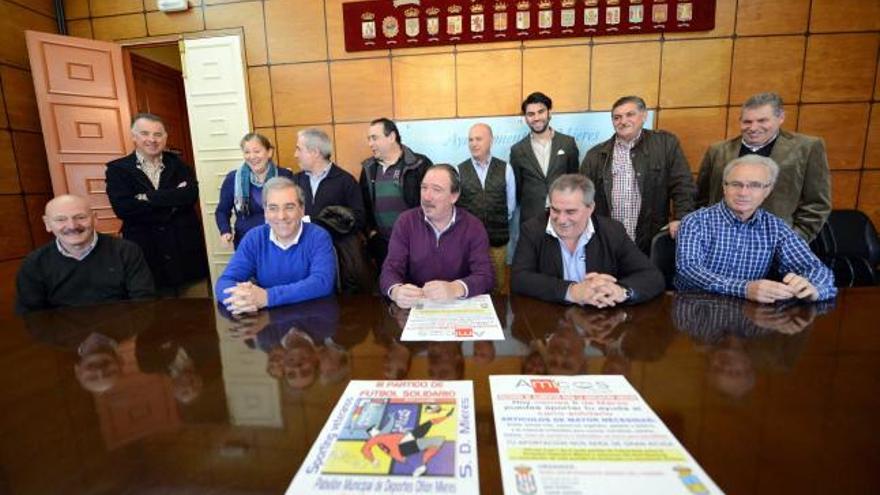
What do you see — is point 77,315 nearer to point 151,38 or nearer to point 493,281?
point 493,281

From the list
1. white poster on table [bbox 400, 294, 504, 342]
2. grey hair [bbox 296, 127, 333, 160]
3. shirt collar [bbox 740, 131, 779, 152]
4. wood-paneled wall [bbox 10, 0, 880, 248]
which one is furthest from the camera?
wood-paneled wall [bbox 10, 0, 880, 248]

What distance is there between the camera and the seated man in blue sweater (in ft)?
5.78

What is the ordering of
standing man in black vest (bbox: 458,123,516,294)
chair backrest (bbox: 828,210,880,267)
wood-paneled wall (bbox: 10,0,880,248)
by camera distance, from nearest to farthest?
chair backrest (bbox: 828,210,880,267) → standing man in black vest (bbox: 458,123,516,294) → wood-paneled wall (bbox: 10,0,880,248)

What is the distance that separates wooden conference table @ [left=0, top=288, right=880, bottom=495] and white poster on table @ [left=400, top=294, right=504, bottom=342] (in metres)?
0.05

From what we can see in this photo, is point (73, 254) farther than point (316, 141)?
No

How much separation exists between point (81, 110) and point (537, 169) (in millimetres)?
3873

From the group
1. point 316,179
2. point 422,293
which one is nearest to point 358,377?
point 422,293

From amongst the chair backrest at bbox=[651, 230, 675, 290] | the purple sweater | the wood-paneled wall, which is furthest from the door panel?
the chair backrest at bbox=[651, 230, 675, 290]

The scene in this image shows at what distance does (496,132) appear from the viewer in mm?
3775

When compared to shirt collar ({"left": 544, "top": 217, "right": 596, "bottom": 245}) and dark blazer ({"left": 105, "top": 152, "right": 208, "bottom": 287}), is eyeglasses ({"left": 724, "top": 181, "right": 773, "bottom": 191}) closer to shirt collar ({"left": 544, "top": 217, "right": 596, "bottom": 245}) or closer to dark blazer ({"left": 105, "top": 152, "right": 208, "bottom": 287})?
shirt collar ({"left": 544, "top": 217, "right": 596, "bottom": 245})

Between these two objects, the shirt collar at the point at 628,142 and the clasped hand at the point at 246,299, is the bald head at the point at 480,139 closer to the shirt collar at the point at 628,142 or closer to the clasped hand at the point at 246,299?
the shirt collar at the point at 628,142

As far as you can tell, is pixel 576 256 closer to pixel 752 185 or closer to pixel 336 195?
pixel 752 185

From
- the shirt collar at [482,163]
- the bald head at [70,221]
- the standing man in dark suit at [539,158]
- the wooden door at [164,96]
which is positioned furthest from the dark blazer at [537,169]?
the wooden door at [164,96]

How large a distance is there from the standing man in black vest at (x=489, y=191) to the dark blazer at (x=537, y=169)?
12cm
